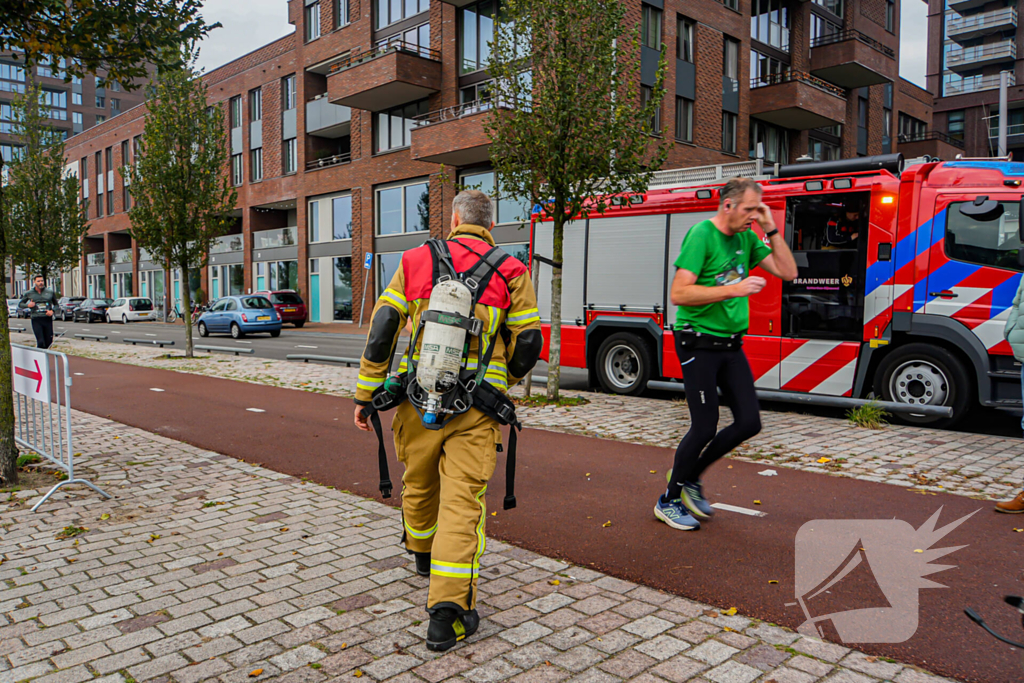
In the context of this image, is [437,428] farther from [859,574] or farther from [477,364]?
[859,574]

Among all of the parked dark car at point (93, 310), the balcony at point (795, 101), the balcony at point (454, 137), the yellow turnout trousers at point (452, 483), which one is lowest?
the parked dark car at point (93, 310)

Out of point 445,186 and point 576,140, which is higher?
point 445,186

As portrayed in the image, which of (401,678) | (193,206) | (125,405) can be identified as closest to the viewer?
(401,678)

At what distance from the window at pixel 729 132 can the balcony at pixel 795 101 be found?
100cm

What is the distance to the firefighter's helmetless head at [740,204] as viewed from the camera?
4.31 metres

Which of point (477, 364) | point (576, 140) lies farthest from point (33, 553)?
point (576, 140)

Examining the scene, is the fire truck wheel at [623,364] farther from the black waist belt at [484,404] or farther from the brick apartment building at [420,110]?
the brick apartment building at [420,110]

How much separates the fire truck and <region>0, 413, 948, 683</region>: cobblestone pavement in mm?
5844

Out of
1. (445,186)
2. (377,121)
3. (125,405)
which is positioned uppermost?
(377,121)

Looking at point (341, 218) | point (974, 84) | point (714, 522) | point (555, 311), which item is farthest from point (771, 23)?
point (974, 84)

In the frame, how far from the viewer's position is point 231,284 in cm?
4369

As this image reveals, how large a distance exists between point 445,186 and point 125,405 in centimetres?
1953

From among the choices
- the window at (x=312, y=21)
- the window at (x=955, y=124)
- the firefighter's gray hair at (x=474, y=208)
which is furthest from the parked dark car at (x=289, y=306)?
the window at (x=955, y=124)

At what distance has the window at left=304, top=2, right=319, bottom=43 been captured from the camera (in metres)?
35.7
